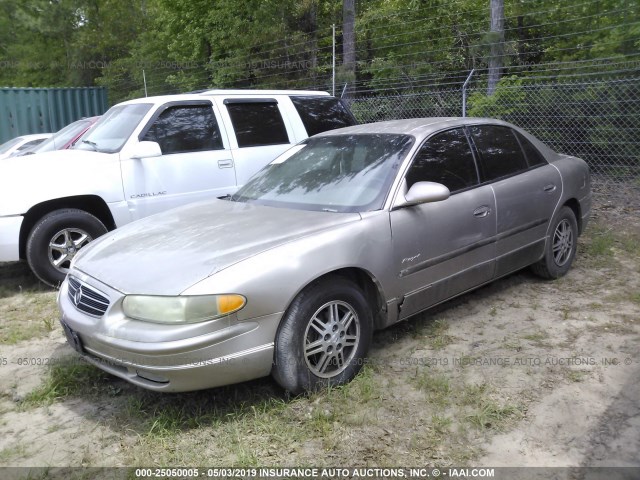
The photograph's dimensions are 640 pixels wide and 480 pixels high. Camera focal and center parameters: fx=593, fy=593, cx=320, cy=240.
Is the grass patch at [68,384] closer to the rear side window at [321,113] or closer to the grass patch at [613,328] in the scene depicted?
the grass patch at [613,328]

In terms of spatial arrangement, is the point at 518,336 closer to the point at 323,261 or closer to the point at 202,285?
the point at 323,261

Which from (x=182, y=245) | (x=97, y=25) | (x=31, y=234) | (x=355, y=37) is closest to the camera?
(x=182, y=245)

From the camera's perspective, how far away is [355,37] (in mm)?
14602

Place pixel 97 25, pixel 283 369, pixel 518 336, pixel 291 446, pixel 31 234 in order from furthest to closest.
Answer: pixel 97 25 < pixel 31 234 < pixel 518 336 < pixel 283 369 < pixel 291 446

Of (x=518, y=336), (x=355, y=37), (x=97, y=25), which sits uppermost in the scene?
(x=97, y=25)

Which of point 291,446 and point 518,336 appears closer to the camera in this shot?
point 291,446

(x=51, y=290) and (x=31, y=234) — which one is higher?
(x=31, y=234)

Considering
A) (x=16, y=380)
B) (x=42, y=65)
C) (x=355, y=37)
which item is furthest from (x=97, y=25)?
(x=16, y=380)

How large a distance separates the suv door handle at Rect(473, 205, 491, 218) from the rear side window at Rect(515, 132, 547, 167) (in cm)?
94

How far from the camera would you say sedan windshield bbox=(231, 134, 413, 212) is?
13.2 ft

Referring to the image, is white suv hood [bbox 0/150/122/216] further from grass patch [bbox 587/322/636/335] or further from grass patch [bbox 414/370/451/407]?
grass patch [bbox 587/322/636/335]

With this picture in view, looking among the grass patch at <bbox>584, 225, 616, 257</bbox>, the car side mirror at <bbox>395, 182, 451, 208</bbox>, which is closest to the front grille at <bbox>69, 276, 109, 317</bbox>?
the car side mirror at <bbox>395, 182, 451, 208</bbox>

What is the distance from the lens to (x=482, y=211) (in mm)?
4461

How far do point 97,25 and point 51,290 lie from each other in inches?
820
